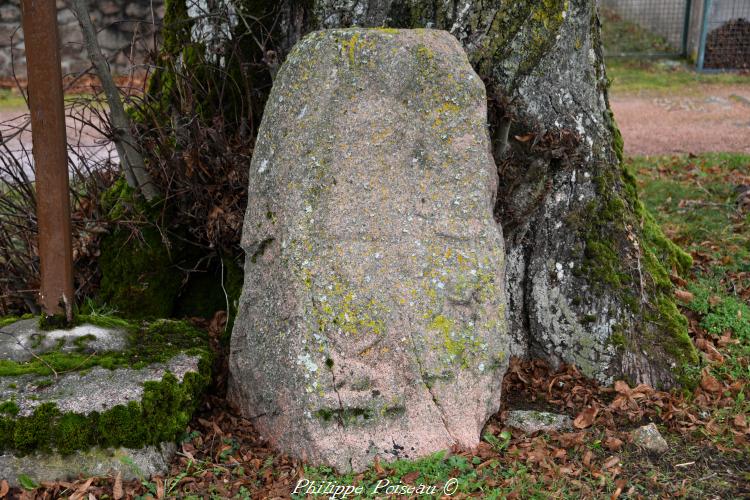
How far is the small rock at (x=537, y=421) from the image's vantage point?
3561mm

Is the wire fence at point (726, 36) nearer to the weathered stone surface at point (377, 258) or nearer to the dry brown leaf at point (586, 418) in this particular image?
the dry brown leaf at point (586, 418)

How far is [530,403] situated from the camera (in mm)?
3828

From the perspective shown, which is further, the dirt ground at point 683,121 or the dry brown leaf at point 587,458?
the dirt ground at point 683,121

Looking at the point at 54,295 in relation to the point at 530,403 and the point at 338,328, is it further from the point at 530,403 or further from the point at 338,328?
the point at 530,403

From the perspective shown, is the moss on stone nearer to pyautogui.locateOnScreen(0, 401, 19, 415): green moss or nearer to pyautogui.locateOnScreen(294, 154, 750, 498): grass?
pyautogui.locateOnScreen(0, 401, 19, 415): green moss

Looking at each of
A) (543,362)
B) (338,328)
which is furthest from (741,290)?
(338,328)

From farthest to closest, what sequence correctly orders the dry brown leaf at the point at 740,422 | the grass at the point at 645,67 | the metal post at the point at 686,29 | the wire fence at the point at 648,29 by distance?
the wire fence at the point at 648,29, the metal post at the point at 686,29, the grass at the point at 645,67, the dry brown leaf at the point at 740,422

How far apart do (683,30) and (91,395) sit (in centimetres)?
1562

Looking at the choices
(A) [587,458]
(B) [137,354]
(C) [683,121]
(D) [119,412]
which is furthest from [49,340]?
(C) [683,121]

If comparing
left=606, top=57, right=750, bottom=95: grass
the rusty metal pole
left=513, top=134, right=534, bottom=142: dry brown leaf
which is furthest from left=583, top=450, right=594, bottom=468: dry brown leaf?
left=606, top=57, right=750, bottom=95: grass

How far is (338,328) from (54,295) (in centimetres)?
135

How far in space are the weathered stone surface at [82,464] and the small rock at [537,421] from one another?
165 centimetres

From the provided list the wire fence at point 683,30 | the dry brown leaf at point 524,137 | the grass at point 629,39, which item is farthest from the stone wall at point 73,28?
the dry brown leaf at point 524,137

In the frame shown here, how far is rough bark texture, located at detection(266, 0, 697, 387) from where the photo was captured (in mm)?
3854
